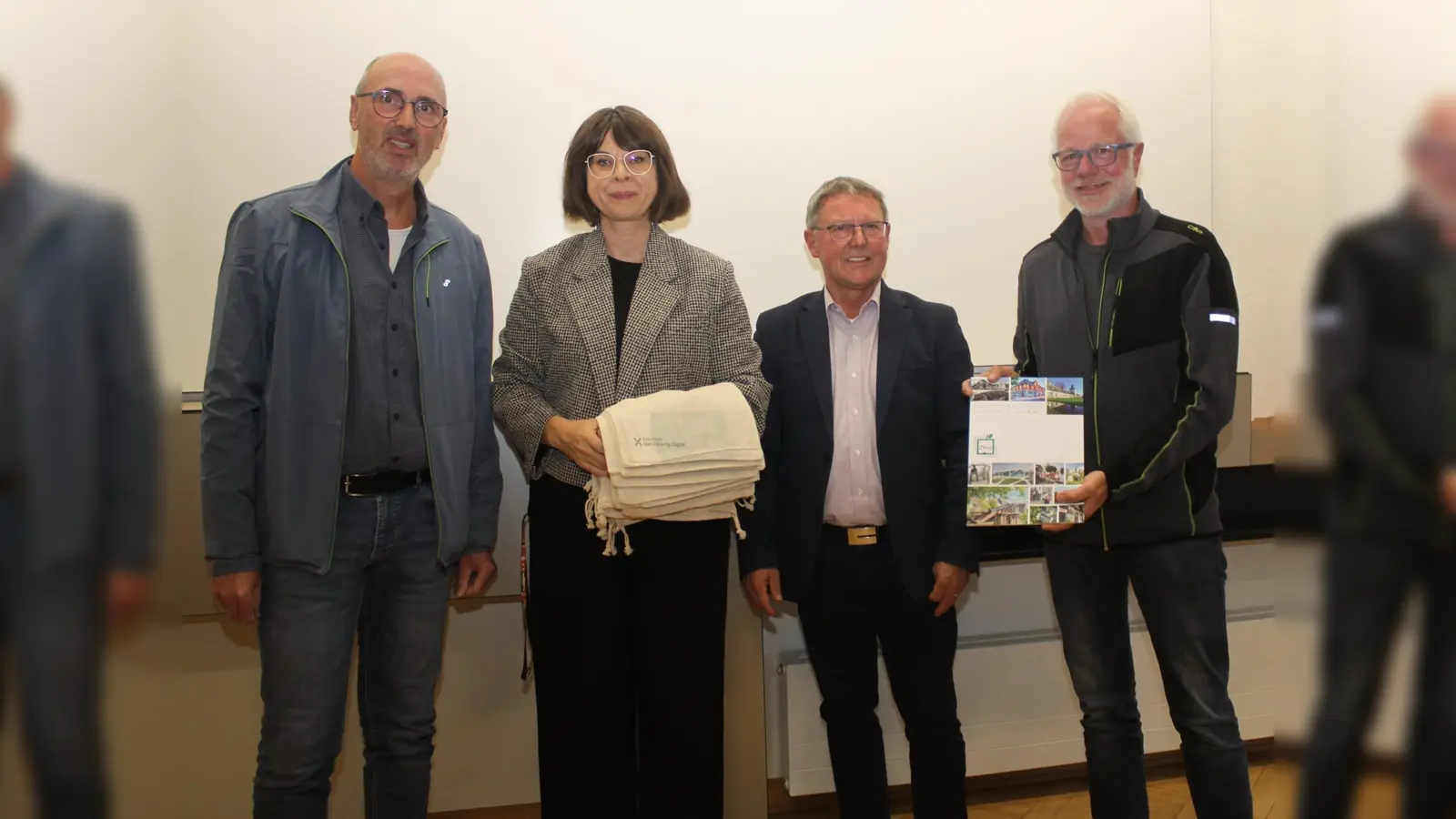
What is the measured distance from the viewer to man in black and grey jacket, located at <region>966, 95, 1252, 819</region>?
1.82 m

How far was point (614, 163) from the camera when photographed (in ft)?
6.50

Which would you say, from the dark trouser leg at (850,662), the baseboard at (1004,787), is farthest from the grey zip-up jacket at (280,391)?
the baseboard at (1004,787)

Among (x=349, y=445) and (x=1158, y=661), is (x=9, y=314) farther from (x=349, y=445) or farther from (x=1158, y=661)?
(x=1158, y=661)

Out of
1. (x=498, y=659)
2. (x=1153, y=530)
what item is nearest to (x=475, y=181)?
(x=498, y=659)

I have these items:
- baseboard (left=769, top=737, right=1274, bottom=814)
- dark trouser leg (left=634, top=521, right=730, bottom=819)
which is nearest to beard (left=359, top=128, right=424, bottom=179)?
dark trouser leg (left=634, top=521, right=730, bottom=819)

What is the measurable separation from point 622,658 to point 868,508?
63 centimetres

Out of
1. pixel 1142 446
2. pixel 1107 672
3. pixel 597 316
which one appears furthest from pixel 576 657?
pixel 1142 446

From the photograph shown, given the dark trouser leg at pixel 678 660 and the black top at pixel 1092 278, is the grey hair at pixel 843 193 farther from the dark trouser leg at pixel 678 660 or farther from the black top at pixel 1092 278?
the dark trouser leg at pixel 678 660

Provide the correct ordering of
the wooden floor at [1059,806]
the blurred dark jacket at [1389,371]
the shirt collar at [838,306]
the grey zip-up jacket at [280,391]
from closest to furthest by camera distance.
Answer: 1. the blurred dark jacket at [1389,371]
2. the grey zip-up jacket at [280,391]
3. the shirt collar at [838,306]
4. the wooden floor at [1059,806]

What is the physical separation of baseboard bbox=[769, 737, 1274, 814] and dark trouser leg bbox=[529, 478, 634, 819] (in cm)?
102

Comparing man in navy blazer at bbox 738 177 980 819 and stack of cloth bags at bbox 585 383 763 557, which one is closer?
stack of cloth bags at bbox 585 383 763 557

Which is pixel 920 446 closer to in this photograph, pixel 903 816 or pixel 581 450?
pixel 581 450

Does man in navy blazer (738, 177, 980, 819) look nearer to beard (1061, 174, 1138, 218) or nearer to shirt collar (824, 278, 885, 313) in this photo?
shirt collar (824, 278, 885, 313)

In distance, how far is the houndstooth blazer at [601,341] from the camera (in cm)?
192
